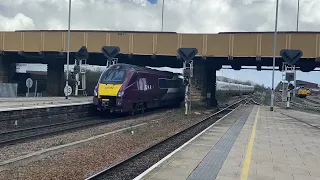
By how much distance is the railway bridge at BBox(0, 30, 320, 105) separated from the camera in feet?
108

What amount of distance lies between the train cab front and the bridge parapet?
38.3 feet

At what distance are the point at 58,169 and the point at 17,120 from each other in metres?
10.2

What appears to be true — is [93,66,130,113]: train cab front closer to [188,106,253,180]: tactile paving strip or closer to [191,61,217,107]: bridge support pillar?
[188,106,253,180]: tactile paving strip

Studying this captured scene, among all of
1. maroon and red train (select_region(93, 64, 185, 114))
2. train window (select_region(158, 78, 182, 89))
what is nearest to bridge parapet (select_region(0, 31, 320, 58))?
train window (select_region(158, 78, 182, 89))

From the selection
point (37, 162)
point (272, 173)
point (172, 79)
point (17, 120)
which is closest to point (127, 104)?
point (17, 120)

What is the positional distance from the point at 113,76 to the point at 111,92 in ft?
3.78

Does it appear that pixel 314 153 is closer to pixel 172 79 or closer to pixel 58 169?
pixel 58 169

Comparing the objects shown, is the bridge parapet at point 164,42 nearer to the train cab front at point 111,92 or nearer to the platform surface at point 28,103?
the platform surface at point 28,103

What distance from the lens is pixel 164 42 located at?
1368 inches

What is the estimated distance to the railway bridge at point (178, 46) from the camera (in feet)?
108

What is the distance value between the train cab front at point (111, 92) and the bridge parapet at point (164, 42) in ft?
38.3

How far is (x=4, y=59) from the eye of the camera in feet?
139

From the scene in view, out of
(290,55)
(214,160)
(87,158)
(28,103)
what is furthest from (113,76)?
(214,160)

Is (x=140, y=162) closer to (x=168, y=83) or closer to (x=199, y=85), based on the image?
(x=168, y=83)
